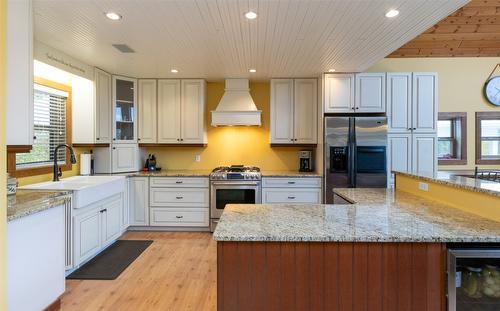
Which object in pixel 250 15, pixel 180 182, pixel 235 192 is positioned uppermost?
pixel 250 15

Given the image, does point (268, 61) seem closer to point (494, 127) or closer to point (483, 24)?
point (483, 24)

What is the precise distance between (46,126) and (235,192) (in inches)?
99.6

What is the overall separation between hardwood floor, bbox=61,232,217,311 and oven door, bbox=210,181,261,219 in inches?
30.6

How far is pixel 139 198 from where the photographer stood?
4430mm

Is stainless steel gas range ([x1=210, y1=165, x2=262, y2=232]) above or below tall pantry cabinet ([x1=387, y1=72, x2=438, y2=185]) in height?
below

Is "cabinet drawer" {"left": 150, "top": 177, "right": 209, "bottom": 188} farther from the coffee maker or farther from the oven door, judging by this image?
the coffee maker

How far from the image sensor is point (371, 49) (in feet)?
10.8

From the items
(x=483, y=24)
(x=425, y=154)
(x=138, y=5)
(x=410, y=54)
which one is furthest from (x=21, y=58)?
(x=483, y=24)

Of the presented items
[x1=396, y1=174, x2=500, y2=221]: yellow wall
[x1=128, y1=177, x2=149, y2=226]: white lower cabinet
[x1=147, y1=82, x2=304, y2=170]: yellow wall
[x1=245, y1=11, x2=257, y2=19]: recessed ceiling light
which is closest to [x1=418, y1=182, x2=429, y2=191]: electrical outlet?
[x1=396, y1=174, x2=500, y2=221]: yellow wall

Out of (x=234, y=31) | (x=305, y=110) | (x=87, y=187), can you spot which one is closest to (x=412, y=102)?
(x=305, y=110)

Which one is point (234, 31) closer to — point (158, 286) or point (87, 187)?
Answer: point (87, 187)

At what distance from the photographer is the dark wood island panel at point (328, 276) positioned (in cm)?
157

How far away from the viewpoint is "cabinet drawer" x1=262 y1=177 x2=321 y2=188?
14.3 feet

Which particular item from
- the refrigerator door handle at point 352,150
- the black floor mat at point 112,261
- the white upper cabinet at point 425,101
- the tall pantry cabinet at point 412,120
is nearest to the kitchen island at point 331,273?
the black floor mat at point 112,261
